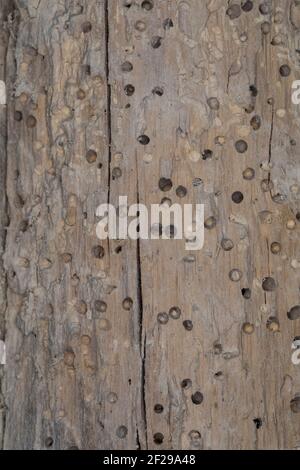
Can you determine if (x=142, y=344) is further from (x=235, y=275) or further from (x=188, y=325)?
(x=235, y=275)

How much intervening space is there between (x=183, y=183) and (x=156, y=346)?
1.19 ft

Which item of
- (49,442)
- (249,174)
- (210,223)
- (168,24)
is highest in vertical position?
(168,24)

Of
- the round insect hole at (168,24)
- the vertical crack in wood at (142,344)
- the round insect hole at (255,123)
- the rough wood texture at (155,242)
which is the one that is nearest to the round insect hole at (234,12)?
the rough wood texture at (155,242)

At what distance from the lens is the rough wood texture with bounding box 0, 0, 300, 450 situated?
64.2 inches

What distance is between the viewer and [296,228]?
5.40 feet

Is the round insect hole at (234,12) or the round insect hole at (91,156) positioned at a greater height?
the round insect hole at (234,12)

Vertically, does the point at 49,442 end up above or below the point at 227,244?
below

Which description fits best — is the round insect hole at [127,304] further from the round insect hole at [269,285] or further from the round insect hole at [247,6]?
A: the round insect hole at [247,6]

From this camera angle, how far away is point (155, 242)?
165 centimetres

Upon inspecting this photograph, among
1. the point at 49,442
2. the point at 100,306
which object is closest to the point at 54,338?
the point at 100,306

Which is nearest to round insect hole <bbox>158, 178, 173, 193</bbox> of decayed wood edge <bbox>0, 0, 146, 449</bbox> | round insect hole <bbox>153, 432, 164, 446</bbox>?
decayed wood edge <bbox>0, 0, 146, 449</bbox>

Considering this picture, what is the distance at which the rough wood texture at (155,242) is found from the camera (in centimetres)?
163
